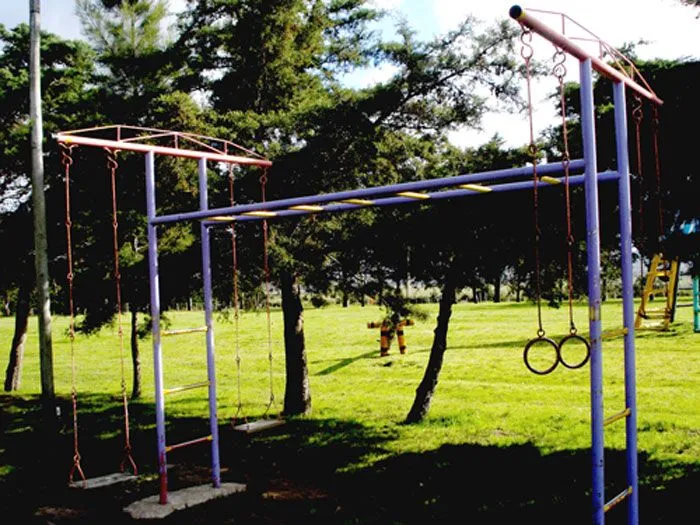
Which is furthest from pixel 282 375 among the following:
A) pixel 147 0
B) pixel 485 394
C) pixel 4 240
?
pixel 147 0

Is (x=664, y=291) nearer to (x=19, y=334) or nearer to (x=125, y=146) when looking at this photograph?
(x=19, y=334)

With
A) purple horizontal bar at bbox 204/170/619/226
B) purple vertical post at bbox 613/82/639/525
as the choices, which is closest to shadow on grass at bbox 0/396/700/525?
purple vertical post at bbox 613/82/639/525

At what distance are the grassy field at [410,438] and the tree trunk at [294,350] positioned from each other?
0.38m

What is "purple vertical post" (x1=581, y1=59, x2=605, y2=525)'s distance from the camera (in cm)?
396

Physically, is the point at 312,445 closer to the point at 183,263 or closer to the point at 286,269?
the point at 286,269

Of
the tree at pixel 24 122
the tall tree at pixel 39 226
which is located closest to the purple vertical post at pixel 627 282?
the tall tree at pixel 39 226

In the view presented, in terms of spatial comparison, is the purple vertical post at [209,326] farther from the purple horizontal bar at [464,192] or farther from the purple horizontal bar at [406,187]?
the purple horizontal bar at [464,192]

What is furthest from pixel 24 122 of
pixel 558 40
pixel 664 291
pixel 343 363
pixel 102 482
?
pixel 664 291

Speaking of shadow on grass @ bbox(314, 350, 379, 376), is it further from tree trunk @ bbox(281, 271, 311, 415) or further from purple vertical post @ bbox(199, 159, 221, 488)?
purple vertical post @ bbox(199, 159, 221, 488)

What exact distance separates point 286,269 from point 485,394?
17.2ft

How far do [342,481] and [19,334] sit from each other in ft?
35.1

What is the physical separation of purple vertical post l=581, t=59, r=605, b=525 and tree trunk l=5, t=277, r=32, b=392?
12881mm

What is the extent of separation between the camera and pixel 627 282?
4469 millimetres

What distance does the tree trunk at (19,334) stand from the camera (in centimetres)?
1505
